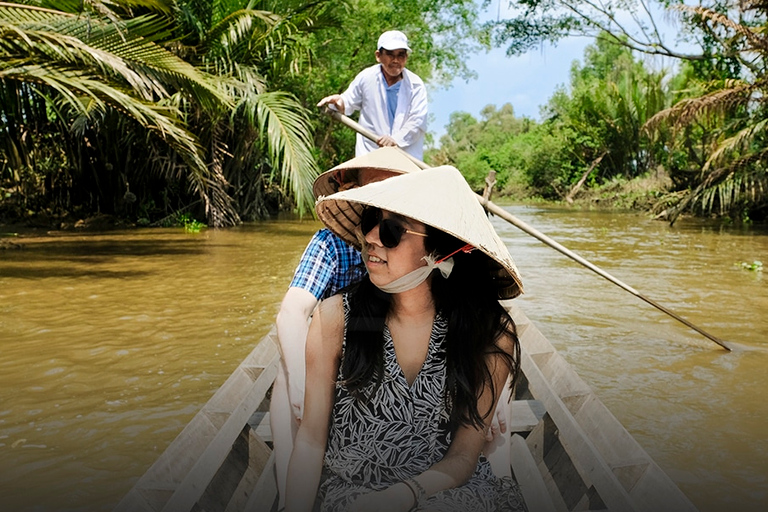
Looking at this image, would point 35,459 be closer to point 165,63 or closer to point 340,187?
point 340,187

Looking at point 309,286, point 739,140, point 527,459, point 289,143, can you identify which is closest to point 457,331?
point 527,459

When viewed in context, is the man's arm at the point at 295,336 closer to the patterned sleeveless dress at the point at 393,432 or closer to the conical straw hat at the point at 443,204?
the patterned sleeveless dress at the point at 393,432

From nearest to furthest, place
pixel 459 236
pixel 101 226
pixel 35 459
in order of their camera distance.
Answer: pixel 459 236 → pixel 35 459 → pixel 101 226

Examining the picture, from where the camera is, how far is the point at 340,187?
2.42 meters

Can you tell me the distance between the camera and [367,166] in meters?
2.18

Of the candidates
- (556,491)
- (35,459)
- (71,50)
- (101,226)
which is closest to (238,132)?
(101,226)

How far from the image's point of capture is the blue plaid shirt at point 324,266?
7.84ft

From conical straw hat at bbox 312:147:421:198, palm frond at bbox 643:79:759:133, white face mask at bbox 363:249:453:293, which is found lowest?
white face mask at bbox 363:249:453:293

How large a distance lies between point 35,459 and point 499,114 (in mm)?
76944

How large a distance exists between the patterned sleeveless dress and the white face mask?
0.13 metres

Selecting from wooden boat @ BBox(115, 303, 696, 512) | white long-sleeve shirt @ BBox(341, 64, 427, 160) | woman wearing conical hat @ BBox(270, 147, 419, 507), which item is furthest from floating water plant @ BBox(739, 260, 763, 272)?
woman wearing conical hat @ BBox(270, 147, 419, 507)

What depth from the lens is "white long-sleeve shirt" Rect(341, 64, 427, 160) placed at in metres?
3.39

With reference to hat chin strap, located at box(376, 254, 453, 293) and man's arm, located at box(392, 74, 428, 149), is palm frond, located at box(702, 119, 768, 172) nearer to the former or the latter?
man's arm, located at box(392, 74, 428, 149)

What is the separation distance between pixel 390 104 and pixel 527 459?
1914 millimetres
